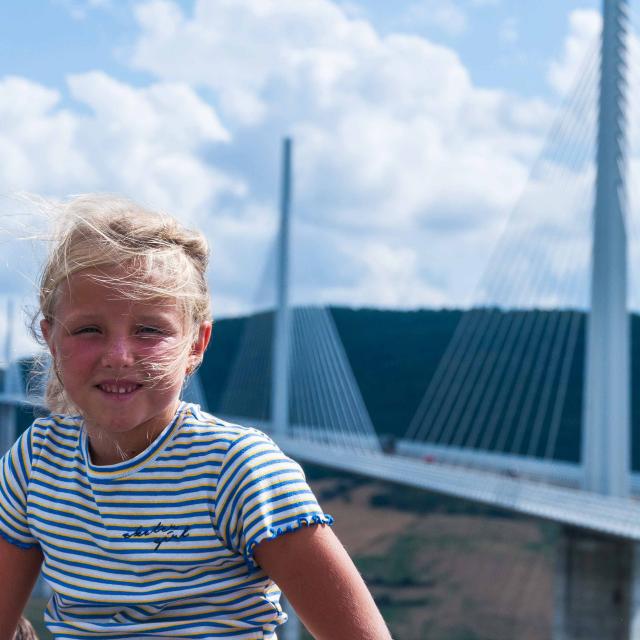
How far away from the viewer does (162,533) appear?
74 cm

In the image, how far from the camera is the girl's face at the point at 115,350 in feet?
2.40

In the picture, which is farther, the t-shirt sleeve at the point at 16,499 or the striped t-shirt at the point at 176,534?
the t-shirt sleeve at the point at 16,499

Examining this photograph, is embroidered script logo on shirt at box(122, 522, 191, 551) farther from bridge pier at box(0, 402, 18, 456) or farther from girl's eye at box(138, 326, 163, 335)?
bridge pier at box(0, 402, 18, 456)

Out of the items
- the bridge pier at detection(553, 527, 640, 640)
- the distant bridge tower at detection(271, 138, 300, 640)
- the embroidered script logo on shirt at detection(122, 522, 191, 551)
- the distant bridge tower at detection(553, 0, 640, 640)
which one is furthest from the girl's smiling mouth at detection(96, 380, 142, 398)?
the distant bridge tower at detection(271, 138, 300, 640)

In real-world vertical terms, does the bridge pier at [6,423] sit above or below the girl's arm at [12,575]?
below

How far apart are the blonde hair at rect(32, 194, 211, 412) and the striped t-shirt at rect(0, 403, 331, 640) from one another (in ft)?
0.27

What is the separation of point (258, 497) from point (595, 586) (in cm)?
962

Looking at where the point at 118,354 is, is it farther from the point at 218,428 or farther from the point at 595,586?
the point at 595,586

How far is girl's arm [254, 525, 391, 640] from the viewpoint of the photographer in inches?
26.9

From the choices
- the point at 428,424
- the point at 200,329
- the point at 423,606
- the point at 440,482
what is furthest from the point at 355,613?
the point at 423,606

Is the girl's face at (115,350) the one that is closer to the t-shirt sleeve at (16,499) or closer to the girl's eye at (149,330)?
the girl's eye at (149,330)

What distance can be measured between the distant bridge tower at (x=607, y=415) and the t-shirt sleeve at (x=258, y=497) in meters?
8.50

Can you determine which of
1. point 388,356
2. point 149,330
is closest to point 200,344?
point 149,330

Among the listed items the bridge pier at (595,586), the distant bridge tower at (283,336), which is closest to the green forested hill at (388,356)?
the distant bridge tower at (283,336)
